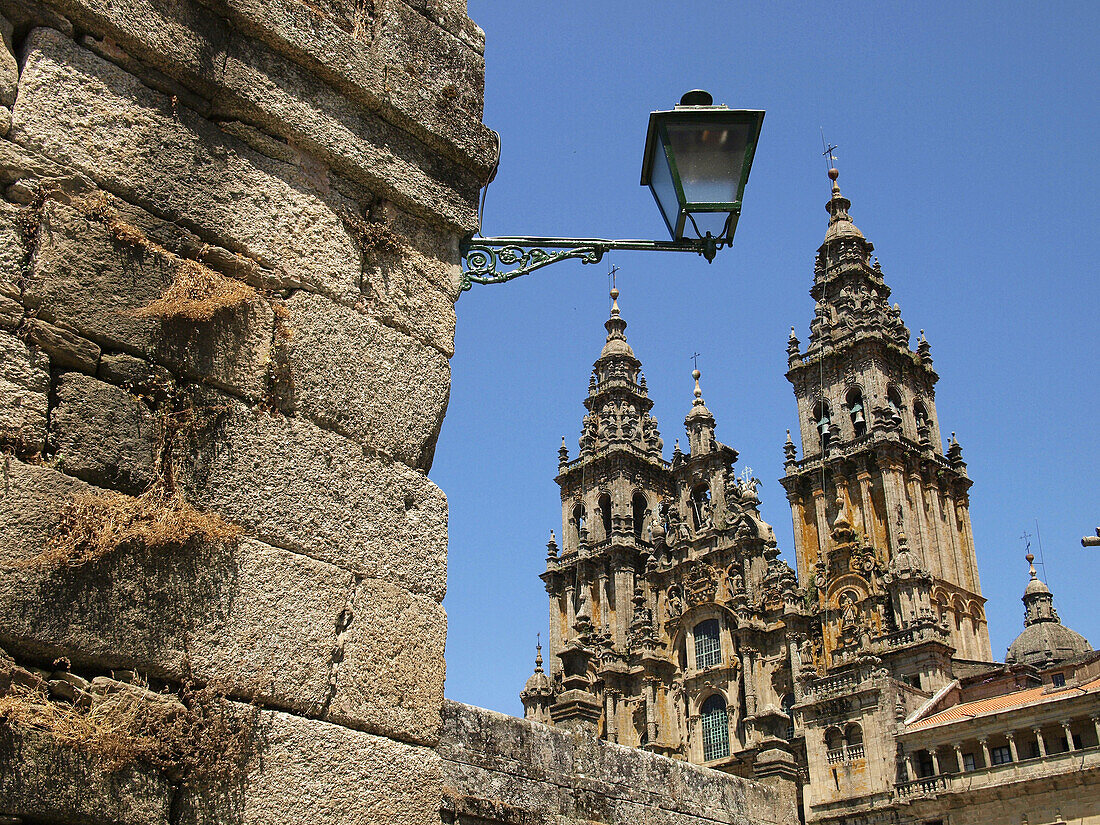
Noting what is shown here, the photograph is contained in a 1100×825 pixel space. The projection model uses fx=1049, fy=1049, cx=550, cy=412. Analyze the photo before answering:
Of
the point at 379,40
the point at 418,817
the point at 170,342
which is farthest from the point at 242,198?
the point at 418,817

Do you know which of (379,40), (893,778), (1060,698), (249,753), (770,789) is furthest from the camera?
(893,778)

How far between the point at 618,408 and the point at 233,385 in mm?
44014

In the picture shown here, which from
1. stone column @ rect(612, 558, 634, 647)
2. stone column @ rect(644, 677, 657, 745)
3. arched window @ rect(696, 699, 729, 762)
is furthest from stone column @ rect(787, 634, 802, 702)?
stone column @ rect(612, 558, 634, 647)

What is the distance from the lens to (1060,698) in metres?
24.1

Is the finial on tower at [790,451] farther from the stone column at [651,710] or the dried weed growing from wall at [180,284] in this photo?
the dried weed growing from wall at [180,284]

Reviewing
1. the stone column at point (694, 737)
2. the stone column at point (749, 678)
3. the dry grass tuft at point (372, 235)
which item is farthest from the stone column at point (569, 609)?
the dry grass tuft at point (372, 235)

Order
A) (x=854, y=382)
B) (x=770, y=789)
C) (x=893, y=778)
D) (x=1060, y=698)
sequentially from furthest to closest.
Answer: (x=854, y=382)
(x=893, y=778)
(x=1060, y=698)
(x=770, y=789)

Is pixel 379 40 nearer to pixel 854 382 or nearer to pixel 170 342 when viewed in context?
pixel 170 342

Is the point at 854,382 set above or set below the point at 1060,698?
above

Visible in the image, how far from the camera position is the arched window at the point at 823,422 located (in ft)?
121

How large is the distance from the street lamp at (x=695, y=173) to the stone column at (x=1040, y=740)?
23600mm

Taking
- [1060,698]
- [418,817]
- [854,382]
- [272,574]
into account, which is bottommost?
[418,817]

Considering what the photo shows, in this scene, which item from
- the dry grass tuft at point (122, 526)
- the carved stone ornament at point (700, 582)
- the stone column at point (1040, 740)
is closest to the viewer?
the dry grass tuft at point (122, 526)

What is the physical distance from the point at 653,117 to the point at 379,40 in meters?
1.29
